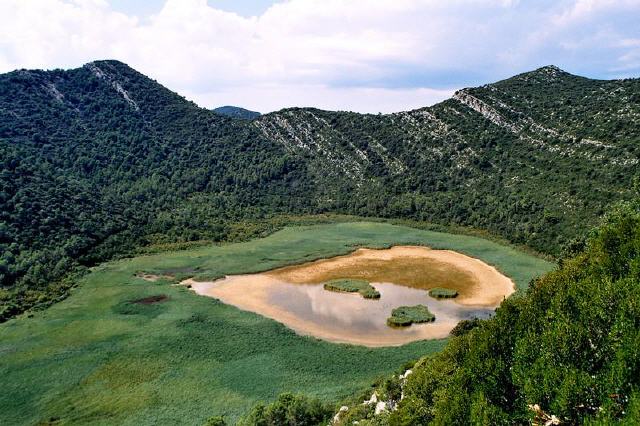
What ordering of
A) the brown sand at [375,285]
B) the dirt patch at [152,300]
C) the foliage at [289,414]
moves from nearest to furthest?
the foliage at [289,414] < the brown sand at [375,285] < the dirt patch at [152,300]

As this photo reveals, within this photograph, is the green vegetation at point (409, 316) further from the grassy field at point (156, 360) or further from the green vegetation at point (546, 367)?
the green vegetation at point (546, 367)

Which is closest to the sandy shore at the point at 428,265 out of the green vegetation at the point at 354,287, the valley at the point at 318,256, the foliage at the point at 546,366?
the valley at the point at 318,256

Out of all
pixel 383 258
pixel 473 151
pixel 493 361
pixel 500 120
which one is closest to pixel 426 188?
pixel 473 151

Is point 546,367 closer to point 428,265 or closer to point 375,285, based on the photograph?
point 375,285

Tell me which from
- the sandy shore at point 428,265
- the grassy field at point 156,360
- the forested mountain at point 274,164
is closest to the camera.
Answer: the grassy field at point 156,360

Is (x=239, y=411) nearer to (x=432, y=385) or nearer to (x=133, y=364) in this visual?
(x=133, y=364)

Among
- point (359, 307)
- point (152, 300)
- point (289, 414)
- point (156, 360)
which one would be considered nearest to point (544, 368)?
point (289, 414)

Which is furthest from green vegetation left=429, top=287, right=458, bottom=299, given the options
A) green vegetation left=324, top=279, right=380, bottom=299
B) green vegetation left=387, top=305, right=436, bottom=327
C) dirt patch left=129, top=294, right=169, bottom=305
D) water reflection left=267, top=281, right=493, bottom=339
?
dirt patch left=129, top=294, right=169, bottom=305
